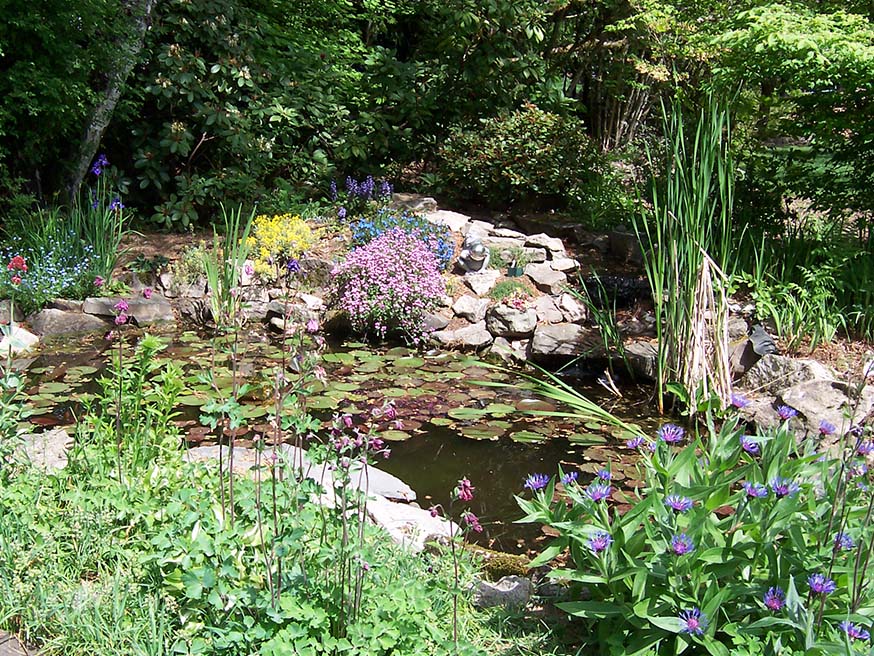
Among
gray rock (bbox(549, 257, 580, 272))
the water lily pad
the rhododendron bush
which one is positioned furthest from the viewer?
gray rock (bbox(549, 257, 580, 272))

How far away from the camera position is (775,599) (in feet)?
5.57

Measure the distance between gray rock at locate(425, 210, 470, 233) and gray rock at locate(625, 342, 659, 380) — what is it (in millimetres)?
2547

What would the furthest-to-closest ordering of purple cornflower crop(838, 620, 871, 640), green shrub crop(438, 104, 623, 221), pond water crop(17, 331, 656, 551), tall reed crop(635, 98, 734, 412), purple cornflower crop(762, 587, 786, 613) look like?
1. green shrub crop(438, 104, 623, 221)
2. tall reed crop(635, 98, 734, 412)
3. pond water crop(17, 331, 656, 551)
4. purple cornflower crop(762, 587, 786, 613)
5. purple cornflower crop(838, 620, 871, 640)

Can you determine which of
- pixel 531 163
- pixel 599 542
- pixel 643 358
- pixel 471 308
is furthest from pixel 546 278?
pixel 599 542

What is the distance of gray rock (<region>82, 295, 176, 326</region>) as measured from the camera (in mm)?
5969

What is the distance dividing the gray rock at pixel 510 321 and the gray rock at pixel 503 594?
3499mm

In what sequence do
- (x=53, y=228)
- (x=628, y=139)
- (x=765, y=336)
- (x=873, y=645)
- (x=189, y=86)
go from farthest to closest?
(x=628, y=139) → (x=189, y=86) → (x=53, y=228) → (x=765, y=336) → (x=873, y=645)

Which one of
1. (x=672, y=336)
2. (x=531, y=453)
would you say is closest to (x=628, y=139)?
(x=672, y=336)

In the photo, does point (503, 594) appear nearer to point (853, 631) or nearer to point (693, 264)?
point (853, 631)

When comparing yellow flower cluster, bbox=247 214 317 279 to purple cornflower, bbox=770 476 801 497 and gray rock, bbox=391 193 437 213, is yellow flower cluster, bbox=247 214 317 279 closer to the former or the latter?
gray rock, bbox=391 193 437 213

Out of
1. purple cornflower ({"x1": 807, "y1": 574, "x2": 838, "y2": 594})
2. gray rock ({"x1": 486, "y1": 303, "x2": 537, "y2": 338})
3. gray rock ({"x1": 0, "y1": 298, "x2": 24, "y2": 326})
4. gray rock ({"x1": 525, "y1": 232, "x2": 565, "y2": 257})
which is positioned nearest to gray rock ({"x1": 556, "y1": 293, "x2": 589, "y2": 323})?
gray rock ({"x1": 486, "y1": 303, "x2": 537, "y2": 338})

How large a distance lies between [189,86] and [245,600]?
6788 mm

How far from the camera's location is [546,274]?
6637 millimetres

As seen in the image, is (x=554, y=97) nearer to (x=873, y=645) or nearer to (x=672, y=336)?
(x=672, y=336)
